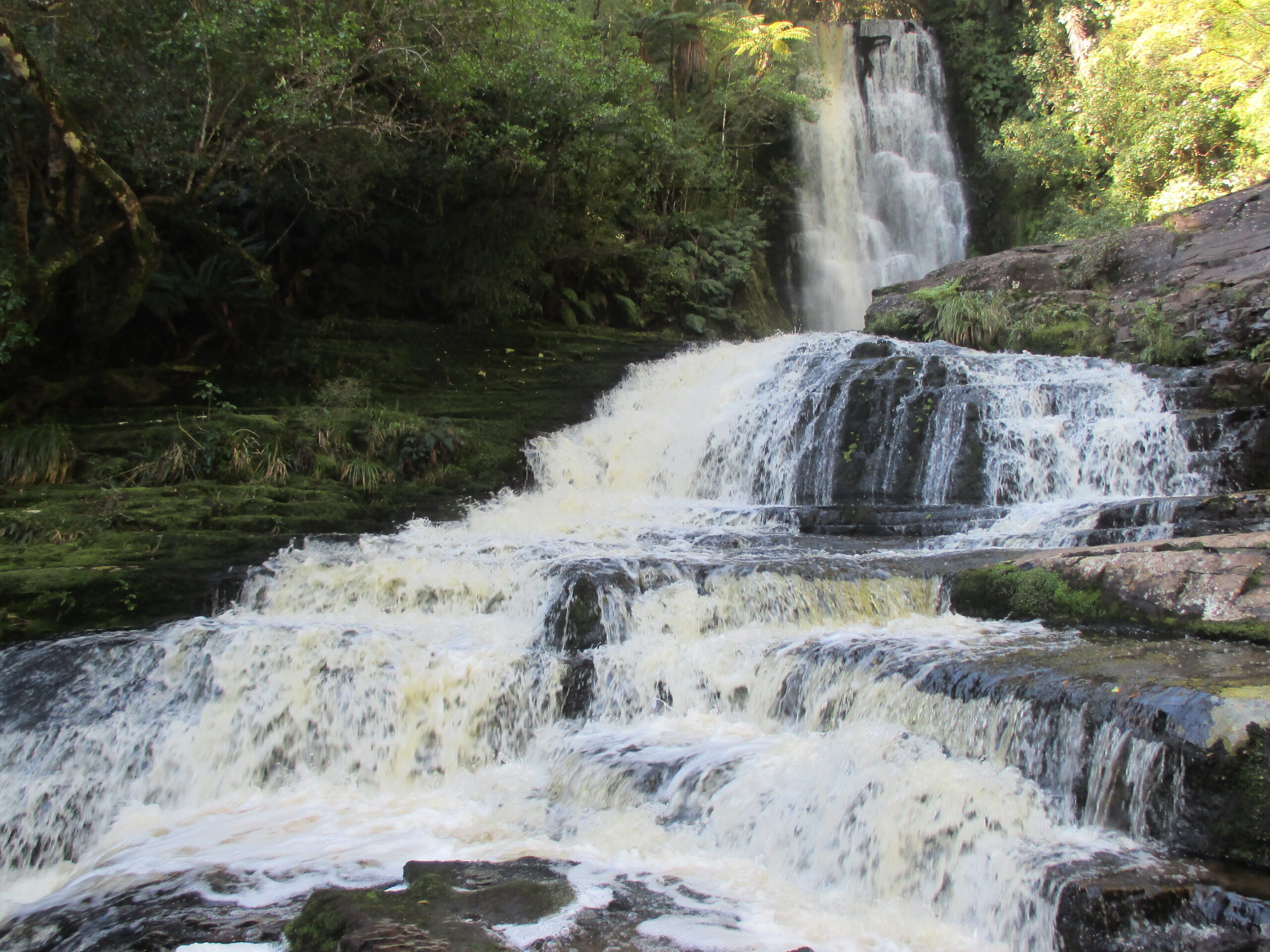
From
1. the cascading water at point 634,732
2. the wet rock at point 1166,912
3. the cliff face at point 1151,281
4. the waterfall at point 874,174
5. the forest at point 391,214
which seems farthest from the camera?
the waterfall at point 874,174

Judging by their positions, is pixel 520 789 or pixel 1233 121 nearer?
pixel 520 789

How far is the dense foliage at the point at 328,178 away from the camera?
892 cm

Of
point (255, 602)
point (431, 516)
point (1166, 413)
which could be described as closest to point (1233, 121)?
point (1166, 413)

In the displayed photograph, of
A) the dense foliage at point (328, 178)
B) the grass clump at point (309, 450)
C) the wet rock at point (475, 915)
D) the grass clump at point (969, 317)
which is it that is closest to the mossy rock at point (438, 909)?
the wet rock at point (475, 915)

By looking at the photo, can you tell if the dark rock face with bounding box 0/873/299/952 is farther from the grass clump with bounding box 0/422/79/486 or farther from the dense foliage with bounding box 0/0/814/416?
the dense foliage with bounding box 0/0/814/416

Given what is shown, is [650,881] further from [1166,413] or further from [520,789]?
[1166,413]

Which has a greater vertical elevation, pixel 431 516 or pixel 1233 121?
pixel 1233 121

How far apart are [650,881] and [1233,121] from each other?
54.6 feet

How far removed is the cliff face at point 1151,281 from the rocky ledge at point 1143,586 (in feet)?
18.5

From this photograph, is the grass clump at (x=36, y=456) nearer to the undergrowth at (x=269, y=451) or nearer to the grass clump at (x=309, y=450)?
the undergrowth at (x=269, y=451)

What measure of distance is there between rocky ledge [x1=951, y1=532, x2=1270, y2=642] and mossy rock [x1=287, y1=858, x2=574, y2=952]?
351 centimetres

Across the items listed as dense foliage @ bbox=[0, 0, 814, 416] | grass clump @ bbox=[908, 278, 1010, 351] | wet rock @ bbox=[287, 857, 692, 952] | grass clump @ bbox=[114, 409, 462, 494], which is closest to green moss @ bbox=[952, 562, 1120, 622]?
wet rock @ bbox=[287, 857, 692, 952]

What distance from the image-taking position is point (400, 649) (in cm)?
602

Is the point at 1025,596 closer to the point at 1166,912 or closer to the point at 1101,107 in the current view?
the point at 1166,912
